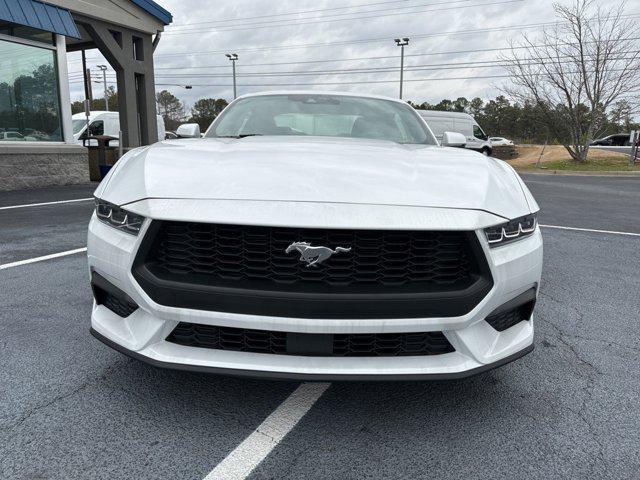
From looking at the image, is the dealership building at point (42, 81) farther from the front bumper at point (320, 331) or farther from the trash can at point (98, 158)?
the front bumper at point (320, 331)

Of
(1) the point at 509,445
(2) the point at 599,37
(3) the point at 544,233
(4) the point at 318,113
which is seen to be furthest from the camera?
(2) the point at 599,37

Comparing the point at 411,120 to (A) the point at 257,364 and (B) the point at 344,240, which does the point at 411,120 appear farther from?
(A) the point at 257,364

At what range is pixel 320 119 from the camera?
368 centimetres

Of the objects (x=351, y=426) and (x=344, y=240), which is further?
(x=351, y=426)

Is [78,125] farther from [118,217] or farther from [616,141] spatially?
[616,141]

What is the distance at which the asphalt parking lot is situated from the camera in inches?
69.9

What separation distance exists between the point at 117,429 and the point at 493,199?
1.74 m

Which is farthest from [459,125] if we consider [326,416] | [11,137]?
[326,416]

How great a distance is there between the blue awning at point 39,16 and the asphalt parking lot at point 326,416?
809cm

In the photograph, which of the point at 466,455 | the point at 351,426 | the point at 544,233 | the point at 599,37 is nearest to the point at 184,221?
the point at 351,426

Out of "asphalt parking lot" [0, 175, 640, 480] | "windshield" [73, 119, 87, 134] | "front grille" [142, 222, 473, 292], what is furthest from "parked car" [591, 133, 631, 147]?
"front grille" [142, 222, 473, 292]

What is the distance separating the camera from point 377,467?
5.83 ft

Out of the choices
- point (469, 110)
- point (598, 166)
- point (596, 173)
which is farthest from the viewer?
point (469, 110)

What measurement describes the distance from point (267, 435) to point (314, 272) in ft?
2.18
